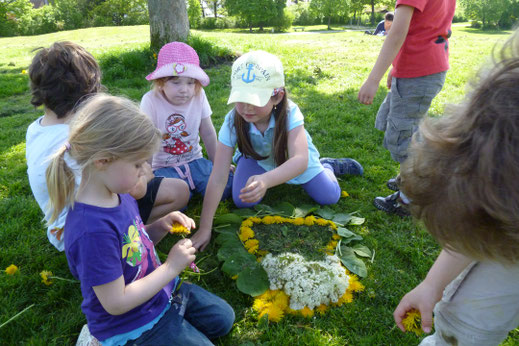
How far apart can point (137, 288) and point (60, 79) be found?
128cm

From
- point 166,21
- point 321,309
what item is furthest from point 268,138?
point 166,21

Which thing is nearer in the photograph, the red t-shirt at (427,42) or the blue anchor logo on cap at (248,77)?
the blue anchor logo on cap at (248,77)

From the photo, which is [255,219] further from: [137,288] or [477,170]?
[477,170]

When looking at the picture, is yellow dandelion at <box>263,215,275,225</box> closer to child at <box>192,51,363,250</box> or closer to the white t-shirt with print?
child at <box>192,51,363,250</box>

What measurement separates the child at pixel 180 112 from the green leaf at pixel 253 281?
1.02 meters

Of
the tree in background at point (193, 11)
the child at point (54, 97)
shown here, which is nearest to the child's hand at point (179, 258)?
the child at point (54, 97)

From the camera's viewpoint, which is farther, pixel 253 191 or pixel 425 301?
pixel 253 191

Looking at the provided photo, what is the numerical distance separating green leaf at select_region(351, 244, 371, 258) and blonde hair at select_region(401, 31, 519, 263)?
1.39 meters

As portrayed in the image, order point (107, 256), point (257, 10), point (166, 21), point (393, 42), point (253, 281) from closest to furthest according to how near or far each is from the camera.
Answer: point (107, 256) < point (253, 281) < point (393, 42) < point (166, 21) < point (257, 10)

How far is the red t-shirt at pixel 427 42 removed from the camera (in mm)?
2260

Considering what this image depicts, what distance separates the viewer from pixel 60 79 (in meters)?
1.91

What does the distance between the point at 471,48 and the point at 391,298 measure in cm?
1032

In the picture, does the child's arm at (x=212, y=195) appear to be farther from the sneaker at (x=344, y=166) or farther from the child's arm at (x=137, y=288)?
the sneaker at (x=344, y=166)

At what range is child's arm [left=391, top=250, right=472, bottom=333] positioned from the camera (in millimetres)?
1076
